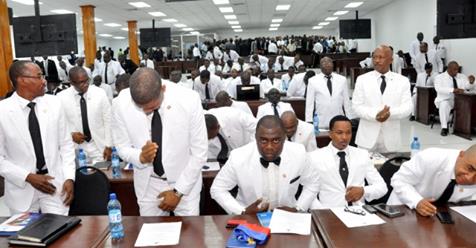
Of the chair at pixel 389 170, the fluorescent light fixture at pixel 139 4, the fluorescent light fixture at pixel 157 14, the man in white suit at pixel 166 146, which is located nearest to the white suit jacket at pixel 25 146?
the man in white suit at pixel 166 146

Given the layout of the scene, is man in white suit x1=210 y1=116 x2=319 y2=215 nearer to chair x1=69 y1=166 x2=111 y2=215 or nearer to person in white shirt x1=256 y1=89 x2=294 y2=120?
chair x1=69 y1=166 x2=111 y2=215

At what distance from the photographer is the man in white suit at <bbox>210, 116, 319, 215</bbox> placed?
3.01 m

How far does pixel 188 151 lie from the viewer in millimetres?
3115

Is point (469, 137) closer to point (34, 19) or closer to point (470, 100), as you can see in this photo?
point (470, 100)

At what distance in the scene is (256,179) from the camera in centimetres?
305

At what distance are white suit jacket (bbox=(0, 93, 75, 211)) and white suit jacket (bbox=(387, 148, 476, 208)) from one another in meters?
2.49

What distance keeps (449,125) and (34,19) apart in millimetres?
8763

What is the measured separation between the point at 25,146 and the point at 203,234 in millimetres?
1658

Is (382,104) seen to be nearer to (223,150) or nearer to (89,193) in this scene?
(223,150)

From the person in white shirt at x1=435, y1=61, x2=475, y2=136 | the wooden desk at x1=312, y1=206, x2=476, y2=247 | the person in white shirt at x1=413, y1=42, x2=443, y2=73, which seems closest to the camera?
the wooden desk at x1=312, y1=206, x2=476, y2=247

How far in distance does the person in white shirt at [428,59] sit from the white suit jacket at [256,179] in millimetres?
9949

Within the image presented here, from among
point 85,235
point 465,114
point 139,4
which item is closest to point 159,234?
point 85,235

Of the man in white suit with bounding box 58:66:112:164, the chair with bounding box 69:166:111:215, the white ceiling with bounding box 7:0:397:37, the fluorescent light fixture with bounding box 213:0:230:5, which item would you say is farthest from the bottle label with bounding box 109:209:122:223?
the fluorescent light fixture with bounding box 213:0:230:5

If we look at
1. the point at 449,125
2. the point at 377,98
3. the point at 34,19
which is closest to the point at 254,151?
the point at 377,98
